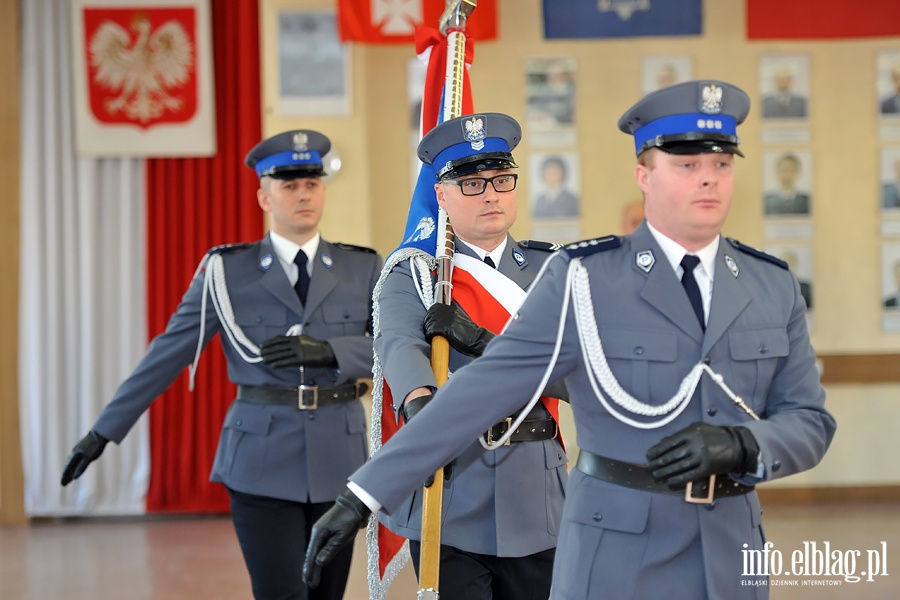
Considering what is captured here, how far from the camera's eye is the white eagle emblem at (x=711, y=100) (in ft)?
6.12

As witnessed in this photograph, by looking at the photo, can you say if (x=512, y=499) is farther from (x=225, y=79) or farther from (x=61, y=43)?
(x=61, y=43)

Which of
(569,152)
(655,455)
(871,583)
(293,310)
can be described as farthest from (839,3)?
(655,455)

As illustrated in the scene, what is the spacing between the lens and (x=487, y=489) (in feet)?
Answer: 8.31

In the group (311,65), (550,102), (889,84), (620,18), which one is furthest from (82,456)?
(889,84)

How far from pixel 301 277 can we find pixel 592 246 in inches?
73.9

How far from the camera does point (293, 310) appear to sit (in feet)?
11.8

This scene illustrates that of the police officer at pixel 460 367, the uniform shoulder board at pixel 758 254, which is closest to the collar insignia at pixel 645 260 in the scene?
the uniform shoulder board at pixel 758 254

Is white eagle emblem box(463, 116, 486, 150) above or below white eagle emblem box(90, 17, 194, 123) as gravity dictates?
below

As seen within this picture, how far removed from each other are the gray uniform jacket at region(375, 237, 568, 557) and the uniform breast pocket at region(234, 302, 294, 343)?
41.0 inches

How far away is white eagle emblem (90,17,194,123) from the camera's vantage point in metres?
6.13

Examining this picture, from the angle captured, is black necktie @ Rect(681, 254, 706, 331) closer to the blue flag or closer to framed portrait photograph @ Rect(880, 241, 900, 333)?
the blue flag

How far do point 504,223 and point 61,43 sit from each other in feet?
14.8

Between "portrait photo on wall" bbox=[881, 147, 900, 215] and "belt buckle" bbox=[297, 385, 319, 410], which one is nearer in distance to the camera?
"belt buckle" bbox=[297, 385, 319, 410]

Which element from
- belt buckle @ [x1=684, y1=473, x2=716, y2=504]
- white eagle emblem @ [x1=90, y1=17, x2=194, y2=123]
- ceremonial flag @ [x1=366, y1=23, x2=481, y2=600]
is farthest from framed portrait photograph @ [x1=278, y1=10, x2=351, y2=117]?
belt buckle @ [x1=684, y1=473, x2=716, y2=504]
